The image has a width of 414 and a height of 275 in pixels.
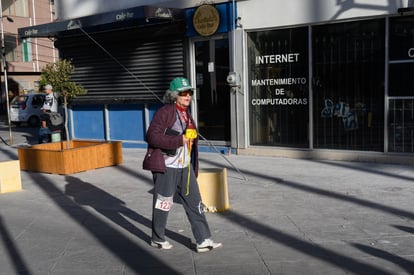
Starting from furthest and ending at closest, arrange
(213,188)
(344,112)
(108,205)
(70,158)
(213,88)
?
(213,88) → (344,112) → (70,158) → (108,205) → (213,188)

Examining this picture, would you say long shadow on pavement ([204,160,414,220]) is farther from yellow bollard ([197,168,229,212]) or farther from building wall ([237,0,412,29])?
building wall ([237,0,412,29])

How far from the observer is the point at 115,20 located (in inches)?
471

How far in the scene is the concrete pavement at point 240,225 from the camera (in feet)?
16.2

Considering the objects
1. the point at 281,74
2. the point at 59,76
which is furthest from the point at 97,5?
the point at 281,74

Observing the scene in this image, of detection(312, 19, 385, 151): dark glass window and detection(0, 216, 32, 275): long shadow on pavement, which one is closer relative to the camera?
detection(0, 216, 32, 275): long shadow on pavement

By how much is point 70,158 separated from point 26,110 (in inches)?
624

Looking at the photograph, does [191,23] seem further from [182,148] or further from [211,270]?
[211,270]

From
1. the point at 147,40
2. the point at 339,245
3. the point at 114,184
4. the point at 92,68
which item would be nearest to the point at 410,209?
the point at 339,245

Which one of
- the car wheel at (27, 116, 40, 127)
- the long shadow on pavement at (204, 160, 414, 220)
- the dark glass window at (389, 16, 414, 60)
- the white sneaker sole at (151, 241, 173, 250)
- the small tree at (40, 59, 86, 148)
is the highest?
the dark glass window at (389, 16, 414, 60)

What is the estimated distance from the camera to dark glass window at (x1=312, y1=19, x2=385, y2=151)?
33.2ft

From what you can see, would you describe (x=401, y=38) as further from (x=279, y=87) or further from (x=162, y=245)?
(x=162, y=245)

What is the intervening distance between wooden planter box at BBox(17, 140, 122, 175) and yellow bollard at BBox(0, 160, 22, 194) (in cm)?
137

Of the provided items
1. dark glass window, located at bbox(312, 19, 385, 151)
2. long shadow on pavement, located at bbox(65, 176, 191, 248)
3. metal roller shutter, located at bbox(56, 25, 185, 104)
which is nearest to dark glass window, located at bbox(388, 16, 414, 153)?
dark glass window, located at bbox(312, 19, 385, 151)

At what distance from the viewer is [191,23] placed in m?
12.2
